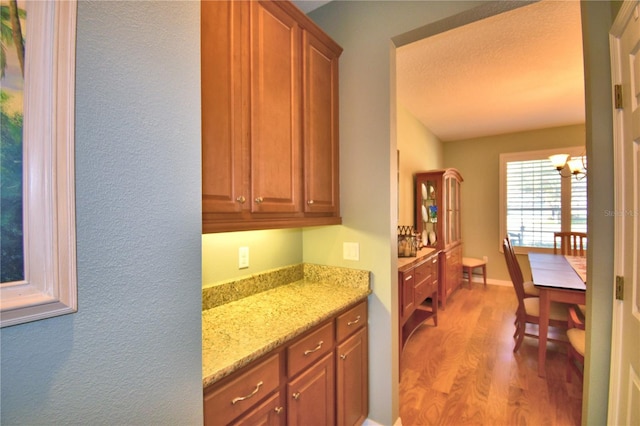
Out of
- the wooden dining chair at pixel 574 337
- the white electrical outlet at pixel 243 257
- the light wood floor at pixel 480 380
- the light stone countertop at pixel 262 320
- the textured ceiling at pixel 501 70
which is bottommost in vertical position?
the light wood floor at pixel 480 380

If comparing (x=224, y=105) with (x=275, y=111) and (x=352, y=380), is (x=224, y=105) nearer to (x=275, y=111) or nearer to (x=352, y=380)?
(x=275, y=111)

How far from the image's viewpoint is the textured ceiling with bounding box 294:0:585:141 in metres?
2.07

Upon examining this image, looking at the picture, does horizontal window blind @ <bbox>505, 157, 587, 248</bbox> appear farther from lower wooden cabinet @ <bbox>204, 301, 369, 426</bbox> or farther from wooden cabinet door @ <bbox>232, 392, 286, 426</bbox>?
wooden cabinet door @ <bbox>232, 392, 286, 426</bbox>

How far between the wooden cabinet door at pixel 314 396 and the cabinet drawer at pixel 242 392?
0.14m

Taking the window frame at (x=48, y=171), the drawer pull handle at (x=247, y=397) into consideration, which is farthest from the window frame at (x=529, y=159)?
the window frame at (x=48, y=171)

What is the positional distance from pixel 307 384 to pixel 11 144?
1.27 metres

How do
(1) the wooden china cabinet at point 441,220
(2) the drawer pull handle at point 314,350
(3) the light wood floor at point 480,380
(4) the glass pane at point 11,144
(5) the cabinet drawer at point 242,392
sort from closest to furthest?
(4) the glass pane at point 11,144, (5) the cabinet drawer at point 242,392, (2) the drawer pull handle at point 314,350, (3) the light wood floor at point 480,380, (1) the wooden china cabinet at point 441,220

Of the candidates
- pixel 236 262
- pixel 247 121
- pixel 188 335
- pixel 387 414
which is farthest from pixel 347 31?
pixel 387 414

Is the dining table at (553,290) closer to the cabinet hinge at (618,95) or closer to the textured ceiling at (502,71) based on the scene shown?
the cabinet hinge at (618,95)

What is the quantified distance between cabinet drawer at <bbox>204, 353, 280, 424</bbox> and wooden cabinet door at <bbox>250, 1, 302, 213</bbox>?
63 centimetres

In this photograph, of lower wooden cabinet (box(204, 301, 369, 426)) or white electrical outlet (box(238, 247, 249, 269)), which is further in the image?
white electrical outlet (box(238, 247, 249, 269))

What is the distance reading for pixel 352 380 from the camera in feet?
5.06

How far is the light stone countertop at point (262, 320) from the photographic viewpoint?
92cm

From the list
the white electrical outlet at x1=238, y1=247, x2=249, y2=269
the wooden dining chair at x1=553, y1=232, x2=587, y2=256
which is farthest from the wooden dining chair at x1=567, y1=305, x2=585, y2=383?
the white electrical outlet at x1=238, y1=247, x2=249, y2=269
